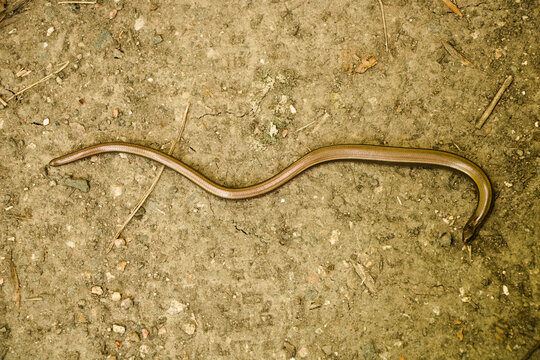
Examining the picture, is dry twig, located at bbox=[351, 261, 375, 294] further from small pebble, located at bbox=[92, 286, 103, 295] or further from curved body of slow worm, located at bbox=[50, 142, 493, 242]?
small pebble, located at bbox=[92, 286, 103, 295]

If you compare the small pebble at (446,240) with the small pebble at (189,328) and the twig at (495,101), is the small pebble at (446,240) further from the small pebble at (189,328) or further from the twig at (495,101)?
the small pebble at (189,328)

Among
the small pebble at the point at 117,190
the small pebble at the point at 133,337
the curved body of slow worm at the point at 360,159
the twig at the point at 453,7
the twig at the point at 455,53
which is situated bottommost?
the small pebble at the point at 133,337

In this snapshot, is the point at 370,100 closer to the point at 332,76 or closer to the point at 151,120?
the point at 332,76

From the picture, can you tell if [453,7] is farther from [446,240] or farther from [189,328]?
[189,328]

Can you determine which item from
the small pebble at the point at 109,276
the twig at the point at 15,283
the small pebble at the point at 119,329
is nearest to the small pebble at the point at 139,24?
the small pebble at the point at 109,276

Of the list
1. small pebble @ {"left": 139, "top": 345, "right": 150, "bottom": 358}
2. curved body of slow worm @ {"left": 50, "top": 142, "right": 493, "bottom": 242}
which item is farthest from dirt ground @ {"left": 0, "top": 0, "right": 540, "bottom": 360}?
curved body of slow worm @ {"left": 50, "top": 142, "right": 493, "bottom": 242}

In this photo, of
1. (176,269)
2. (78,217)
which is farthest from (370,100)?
(78,217)

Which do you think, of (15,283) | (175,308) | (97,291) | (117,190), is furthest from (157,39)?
(15,283)
